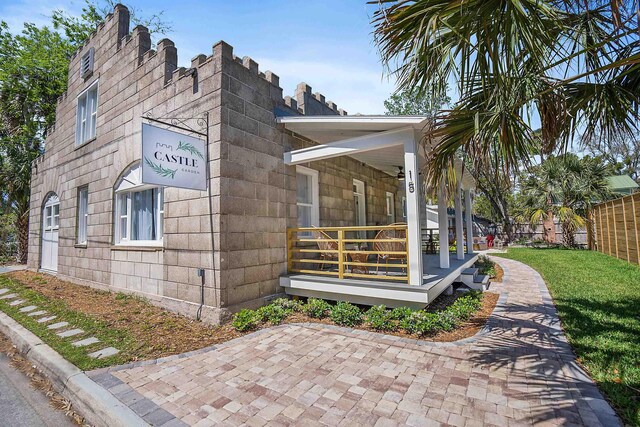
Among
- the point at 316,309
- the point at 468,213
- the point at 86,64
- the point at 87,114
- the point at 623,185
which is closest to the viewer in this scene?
the point at 316,309

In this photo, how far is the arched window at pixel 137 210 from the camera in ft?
22.2

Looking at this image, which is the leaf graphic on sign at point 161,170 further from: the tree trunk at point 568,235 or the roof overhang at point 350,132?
the tree trunk at point 568,235

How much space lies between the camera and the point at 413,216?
5.37m

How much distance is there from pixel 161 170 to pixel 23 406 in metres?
3.16

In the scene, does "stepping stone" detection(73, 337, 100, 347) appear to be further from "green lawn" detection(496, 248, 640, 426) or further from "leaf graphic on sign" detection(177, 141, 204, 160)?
"green lawn" detection(496, 248, 640, 426)

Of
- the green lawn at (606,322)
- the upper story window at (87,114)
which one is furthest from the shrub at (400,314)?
the upper story window at (87,114)

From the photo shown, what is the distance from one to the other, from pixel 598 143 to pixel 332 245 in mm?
5045

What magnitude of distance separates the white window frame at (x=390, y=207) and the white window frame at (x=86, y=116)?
10.2 m

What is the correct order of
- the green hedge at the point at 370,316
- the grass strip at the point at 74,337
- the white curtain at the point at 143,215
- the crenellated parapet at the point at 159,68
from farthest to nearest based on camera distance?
the white curtain at the point at 143,215
the crenellated parapet at the point at 159,68
the green hedge at the point at 370,316
the grass strip at the point at 74,337

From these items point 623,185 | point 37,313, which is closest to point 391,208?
point 37,313

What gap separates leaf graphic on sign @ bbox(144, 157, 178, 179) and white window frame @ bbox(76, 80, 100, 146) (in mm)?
5686

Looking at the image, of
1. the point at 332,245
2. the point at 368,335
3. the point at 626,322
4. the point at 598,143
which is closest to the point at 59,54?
the point at 332,245

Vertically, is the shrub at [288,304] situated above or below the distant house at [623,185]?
below

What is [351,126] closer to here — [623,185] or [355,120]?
[355,120]
